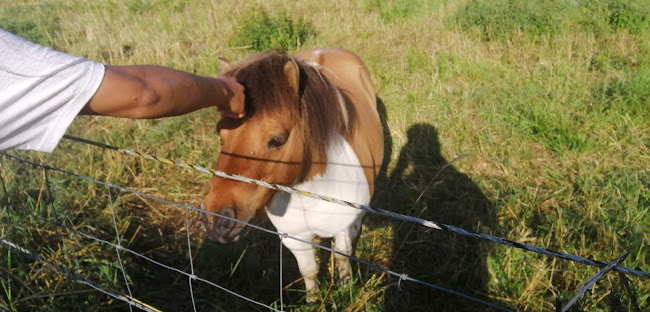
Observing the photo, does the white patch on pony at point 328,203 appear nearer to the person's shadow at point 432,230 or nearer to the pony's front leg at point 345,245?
the pony's front leg at point 345,245

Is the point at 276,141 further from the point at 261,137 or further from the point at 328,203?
the point at 328,203

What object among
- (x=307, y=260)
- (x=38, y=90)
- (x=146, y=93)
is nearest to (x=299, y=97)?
(x=146, y=93)

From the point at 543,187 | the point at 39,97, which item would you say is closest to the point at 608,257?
the point at 543,187

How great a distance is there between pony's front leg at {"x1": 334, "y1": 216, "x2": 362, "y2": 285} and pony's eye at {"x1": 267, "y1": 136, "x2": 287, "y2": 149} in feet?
2.69

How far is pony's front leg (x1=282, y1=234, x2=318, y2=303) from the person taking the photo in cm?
228

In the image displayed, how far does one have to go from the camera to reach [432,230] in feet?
9.09

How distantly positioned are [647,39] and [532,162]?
2806 millimetres

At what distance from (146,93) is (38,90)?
0.22m

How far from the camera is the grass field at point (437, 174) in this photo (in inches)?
88.7

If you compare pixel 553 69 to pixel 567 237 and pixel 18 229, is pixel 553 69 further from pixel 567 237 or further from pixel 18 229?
pixel 18 229

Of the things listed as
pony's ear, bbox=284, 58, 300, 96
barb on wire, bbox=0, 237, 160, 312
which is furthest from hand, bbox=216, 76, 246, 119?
barb on wire, bbox=0, 237, 160, 312

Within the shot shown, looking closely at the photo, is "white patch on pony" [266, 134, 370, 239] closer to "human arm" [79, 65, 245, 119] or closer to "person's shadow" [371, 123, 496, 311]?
"person's shadow" [371, 123, 496, 311]

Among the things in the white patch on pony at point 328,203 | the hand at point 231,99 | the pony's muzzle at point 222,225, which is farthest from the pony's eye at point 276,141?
the white patch on pony at point 328,203

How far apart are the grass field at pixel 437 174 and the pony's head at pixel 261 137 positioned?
64cm
